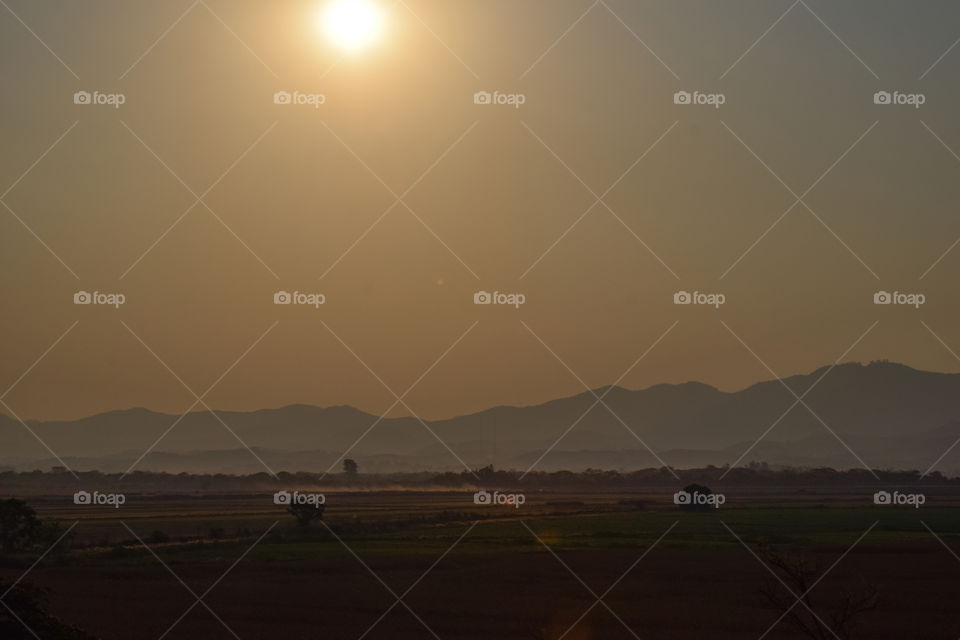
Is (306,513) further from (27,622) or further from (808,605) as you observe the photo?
(808,605)

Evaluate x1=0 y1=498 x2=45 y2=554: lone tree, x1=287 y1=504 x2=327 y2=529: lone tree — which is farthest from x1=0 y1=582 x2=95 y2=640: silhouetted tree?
x1=287 y1=504 x2=327 y2=529: lone tree

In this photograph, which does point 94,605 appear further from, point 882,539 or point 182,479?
point 182,479

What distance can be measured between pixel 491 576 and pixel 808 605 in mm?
23130

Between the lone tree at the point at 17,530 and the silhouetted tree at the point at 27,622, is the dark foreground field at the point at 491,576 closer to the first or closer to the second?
the lone tree at the point at 17,530

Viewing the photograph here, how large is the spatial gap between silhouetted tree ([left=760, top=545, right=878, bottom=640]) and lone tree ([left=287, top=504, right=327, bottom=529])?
34.8m

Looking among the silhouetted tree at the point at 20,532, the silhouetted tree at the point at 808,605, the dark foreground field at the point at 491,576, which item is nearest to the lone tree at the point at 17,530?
the silhouetted tree at the point at 20,532

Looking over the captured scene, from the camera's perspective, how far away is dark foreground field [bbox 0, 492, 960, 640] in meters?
37.3

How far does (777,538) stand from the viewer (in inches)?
2586

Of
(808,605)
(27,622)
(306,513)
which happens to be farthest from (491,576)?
(306,513)

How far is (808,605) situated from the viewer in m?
27.2

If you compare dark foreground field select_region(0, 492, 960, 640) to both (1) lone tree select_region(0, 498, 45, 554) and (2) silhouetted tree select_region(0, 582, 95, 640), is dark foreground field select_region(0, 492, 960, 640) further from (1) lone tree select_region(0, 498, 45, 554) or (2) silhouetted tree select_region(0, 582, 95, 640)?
(2) silhouetted tree select_region(0, 582, 95, 640)

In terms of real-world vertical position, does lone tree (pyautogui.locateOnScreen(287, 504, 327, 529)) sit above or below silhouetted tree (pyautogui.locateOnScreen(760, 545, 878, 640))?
above

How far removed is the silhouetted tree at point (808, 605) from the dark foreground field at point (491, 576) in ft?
1.04

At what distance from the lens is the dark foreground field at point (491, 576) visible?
3731 cm
